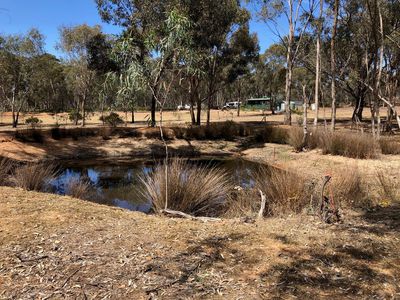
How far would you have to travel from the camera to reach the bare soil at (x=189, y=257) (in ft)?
11.7

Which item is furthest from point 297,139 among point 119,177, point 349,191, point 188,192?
point 188,192

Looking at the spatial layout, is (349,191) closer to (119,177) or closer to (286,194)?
(286,194)

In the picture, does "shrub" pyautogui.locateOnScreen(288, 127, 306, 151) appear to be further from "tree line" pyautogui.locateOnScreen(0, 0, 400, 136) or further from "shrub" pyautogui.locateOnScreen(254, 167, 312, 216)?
"shrub" pyautogui.locateOnScreen(254, 167, 312, 216)

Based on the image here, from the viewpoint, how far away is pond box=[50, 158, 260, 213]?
9.61 m

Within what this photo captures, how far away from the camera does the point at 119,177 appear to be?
14.5 m

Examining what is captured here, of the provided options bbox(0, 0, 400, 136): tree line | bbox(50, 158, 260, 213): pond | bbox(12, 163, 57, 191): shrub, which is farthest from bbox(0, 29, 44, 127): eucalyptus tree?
bbox(12, 163, 57, 191): shrub

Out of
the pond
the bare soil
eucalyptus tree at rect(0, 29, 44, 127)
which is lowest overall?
the pond

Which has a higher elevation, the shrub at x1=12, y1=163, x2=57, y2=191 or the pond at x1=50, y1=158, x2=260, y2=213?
the shrub at x1=12, y1=163, x2=57, y2=191

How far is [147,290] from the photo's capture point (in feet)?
11.6

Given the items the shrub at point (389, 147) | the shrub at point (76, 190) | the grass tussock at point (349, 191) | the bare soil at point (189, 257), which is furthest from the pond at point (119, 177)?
Answer: the shrub at point (389, 147)

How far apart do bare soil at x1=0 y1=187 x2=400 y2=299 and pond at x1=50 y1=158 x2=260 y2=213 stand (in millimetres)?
2989

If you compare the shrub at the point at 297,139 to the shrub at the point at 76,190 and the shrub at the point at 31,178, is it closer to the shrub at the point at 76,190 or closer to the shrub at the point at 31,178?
the shrub at the point at 76,190

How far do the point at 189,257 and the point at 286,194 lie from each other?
2785 mm

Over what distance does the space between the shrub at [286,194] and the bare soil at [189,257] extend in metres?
0.79
